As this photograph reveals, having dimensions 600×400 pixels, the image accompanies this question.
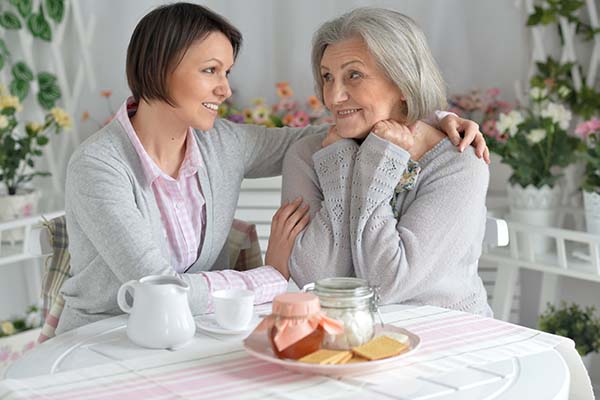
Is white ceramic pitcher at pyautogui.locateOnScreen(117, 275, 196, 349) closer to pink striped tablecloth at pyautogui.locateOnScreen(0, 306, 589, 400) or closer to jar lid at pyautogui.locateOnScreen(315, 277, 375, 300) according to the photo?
pink striped tablecloth at pyautogui.locateOnScreen(0, 306, 589, 400)

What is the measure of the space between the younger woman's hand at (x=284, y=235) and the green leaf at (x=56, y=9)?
56.3 inches

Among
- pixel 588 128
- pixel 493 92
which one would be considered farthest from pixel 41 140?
pixel 588 128

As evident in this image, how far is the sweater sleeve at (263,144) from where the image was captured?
1839 millimetres

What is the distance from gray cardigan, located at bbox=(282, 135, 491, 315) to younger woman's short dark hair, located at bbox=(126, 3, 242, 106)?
315mm

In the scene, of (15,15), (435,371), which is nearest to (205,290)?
(435,371)

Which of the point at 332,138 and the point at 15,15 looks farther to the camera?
the point at 15,15

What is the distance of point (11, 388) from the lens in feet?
3.77

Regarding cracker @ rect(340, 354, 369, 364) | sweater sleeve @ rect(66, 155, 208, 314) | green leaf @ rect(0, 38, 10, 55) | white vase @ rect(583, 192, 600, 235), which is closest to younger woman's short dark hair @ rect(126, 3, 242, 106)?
sweater sleeve @ rect(66, 155, 208, 314)

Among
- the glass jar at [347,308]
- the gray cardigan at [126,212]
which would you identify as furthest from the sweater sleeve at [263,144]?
the glass jar at [347,308]

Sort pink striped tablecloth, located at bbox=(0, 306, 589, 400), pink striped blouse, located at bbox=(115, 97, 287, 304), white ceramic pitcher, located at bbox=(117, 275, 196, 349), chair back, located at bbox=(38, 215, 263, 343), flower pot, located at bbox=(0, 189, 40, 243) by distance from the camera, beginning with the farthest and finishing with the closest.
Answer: flower pot, located at bbox=(0, 189, 40, 243) → chair back, located at bbox=(38, 215, 263, 343) → pink striped blouse, located at bbox=(115, 97, 287, 304) → white ceramic pitcher, located at bbox=(117, 275, 196, 349) → pink striped tablecloth, located at bbox=(0, 306, 589, 400)

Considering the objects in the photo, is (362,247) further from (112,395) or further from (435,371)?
(112,395)

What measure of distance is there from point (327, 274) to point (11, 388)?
661 mm

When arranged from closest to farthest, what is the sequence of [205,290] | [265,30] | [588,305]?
[205,290] < [588,305] < [265,30]

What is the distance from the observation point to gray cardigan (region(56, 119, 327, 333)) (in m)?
1.51
